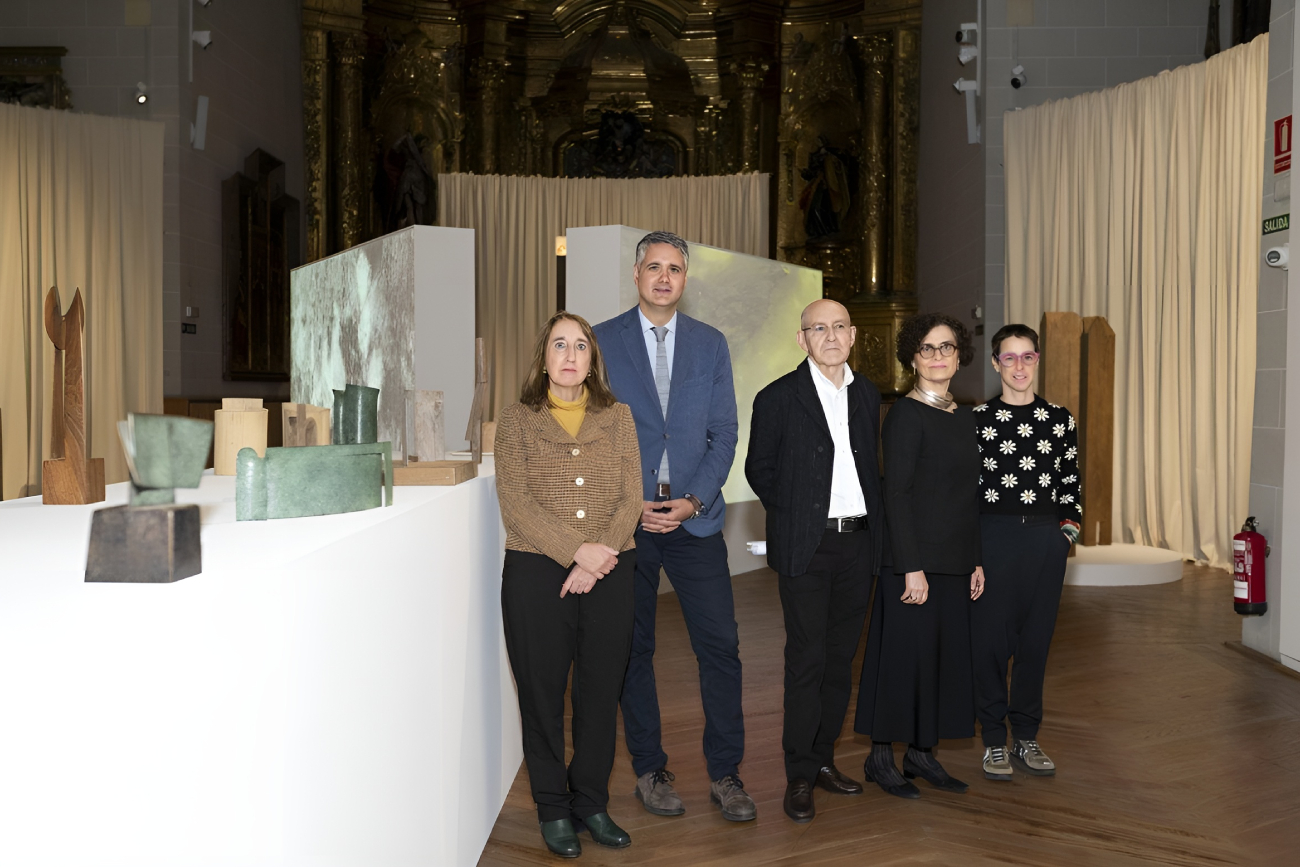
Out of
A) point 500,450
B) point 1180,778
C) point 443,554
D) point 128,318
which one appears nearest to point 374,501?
point 443,554

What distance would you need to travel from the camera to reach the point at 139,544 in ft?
4.05

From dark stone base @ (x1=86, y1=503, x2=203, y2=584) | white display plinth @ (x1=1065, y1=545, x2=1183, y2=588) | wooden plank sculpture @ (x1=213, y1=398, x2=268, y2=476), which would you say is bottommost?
white display plinth @ (x1=1065, y1=545, x2=1183, y2=588)

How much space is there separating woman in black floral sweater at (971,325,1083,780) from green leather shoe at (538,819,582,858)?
4.65 feet

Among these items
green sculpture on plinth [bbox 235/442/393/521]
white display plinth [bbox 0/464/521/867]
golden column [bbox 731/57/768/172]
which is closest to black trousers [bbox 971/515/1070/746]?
white display plinth [bbox 0/464/521/867]

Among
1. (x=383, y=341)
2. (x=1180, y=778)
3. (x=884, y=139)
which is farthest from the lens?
(x=884, y=139)

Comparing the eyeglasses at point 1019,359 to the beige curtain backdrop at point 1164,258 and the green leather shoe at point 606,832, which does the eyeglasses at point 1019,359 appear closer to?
the green leather shoe at point 606,832

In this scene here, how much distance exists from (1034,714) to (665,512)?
1.46m

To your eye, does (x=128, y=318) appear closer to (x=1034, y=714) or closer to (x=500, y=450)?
(x=500, y=450)

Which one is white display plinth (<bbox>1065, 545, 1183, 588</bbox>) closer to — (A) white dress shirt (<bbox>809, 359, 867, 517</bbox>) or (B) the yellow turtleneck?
(A) white dress shirt (<bbox>809, 359, 867, 517</bbox>)

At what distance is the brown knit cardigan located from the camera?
270 cm

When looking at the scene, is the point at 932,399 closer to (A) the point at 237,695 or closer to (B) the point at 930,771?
(B) the point at 930,771

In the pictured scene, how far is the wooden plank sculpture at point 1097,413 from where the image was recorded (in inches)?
282

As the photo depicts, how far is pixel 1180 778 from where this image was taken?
339 centimetres

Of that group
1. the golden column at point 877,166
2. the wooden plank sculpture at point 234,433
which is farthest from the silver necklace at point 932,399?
the golden column at point 877,166
